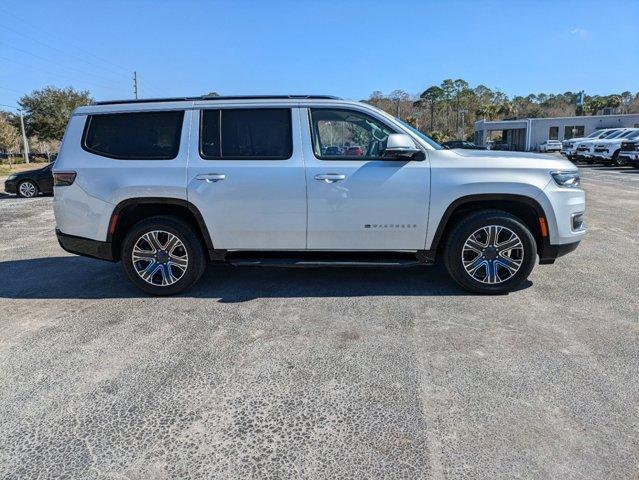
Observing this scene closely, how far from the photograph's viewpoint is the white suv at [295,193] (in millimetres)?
4828

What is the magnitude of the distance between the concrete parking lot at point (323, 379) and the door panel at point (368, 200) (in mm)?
639

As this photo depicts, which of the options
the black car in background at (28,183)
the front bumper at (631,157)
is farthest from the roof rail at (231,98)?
the front bumper at (631,157)

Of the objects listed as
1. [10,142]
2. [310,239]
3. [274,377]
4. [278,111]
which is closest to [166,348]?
[274,377]

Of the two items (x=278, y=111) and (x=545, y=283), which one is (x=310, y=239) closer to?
(x=278, y=111)

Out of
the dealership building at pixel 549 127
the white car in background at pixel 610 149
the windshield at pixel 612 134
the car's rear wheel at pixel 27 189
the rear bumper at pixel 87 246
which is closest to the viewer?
the rear bumper at pixel 87 246

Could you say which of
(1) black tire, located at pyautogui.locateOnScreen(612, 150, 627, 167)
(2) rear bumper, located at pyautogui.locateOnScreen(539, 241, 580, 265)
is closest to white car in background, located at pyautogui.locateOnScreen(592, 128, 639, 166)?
(1) black tire, located at pyautogui.locateOnScreen(612, 150, 627, 167)

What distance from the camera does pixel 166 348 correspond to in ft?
12.8

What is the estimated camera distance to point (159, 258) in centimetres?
512

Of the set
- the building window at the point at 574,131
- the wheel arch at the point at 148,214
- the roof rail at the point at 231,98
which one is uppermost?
the building window at the point at 574,131

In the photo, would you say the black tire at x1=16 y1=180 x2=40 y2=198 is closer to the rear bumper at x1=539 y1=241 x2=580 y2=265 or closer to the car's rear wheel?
the car's rear wheel

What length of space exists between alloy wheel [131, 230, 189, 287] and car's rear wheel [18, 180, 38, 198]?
14.0 m

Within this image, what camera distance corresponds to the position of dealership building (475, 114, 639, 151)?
5306cm

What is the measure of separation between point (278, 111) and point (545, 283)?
11.4 ft

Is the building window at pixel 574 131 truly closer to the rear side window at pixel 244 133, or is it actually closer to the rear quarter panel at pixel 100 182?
the rear side window at pixel 244 133
